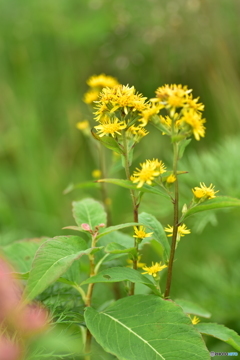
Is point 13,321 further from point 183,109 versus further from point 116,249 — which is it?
point 183,109

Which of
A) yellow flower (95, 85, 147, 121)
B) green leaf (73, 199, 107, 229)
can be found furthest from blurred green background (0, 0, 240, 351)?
yellow flower (95, 85, 147, 121)

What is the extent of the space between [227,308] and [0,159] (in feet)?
3.85

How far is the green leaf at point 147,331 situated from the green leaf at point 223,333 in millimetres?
62

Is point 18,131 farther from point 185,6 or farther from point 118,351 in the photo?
point 118,351

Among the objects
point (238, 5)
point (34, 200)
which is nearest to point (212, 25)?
point (238, 5)

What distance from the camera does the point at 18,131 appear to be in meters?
1.66

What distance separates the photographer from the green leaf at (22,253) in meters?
0.59

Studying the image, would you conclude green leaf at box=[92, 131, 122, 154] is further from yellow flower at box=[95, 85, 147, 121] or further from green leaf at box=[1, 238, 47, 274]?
green leaf at box=[1, 238, 47, 274]

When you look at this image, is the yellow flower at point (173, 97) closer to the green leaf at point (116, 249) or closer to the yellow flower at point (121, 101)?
the yellow flower at point (121, 101)

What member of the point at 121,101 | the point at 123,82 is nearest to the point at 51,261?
the point at 121,101

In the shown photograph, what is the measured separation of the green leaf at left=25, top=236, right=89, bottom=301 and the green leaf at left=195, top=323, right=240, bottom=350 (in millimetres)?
168

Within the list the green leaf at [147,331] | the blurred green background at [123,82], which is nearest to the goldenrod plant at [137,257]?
the green leaf at [147,331]

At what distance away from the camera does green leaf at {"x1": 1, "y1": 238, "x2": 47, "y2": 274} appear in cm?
→ 59

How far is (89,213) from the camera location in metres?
0.59
